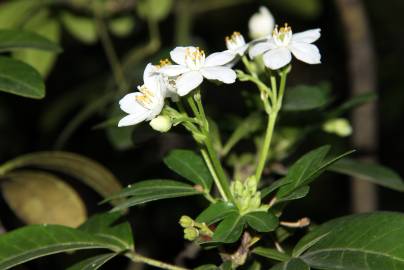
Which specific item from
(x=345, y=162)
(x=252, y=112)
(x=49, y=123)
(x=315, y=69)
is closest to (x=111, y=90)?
(x=49, y=123)

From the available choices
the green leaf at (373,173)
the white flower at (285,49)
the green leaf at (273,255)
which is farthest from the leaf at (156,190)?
the green leaf at (373,173)

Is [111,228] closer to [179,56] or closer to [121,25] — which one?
[179,56]

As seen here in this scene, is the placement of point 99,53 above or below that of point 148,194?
above

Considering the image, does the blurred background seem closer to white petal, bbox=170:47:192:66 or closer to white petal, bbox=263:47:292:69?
white petal, bbox=170:47:192:66

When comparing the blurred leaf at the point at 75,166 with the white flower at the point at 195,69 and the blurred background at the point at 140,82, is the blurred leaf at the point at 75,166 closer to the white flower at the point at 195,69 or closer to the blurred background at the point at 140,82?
the blurred background at the point at 140,82

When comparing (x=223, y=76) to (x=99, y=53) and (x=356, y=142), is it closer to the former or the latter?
(x=356, y=142)

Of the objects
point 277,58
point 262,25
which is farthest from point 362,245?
point 262,25
